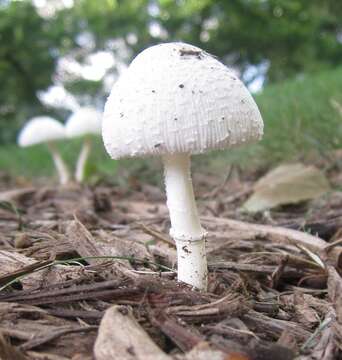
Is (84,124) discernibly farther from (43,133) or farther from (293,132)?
(293,132)

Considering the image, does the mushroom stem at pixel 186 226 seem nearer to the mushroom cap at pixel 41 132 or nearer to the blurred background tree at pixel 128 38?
the mushroom cap at pixel 41 132

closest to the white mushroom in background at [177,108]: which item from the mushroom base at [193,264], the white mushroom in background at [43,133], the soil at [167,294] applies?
the mushroom base at [193,264]

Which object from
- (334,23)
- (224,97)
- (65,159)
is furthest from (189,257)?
(334,23)

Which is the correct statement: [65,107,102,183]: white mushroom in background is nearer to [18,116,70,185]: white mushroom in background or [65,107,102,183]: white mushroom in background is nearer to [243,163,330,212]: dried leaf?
[18,116,70,185]: white mushroom in background

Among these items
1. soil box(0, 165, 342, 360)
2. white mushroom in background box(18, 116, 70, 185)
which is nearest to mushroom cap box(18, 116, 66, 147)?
white mushroom in background box(18, 116, 70, 185)

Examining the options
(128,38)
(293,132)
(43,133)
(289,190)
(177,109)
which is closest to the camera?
(177,109)

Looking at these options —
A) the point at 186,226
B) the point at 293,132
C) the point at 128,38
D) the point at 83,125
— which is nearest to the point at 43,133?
the point at 83,125
